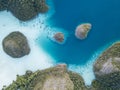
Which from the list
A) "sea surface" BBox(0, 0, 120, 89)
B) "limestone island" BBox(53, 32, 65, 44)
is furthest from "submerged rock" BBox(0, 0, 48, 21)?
"limestone island" BBox(53, 32, 65, 44)

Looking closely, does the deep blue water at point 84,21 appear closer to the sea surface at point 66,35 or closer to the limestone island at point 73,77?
the sea surface at point 66,35

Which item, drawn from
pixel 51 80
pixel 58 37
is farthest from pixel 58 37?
pixel 51 80

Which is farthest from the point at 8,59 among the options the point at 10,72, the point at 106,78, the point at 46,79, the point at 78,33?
the point at 106,78

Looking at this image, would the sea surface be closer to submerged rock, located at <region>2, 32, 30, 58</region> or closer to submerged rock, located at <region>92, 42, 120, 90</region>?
submerged rock, located at <region>2, 32, 30, 58</region>

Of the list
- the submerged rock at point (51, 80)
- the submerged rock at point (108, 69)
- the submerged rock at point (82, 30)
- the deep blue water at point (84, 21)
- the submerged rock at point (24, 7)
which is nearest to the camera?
the submerged rock at point (51, 80)

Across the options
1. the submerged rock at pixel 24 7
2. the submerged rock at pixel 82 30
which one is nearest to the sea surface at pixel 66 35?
the submerged rock at pixel 82 30
